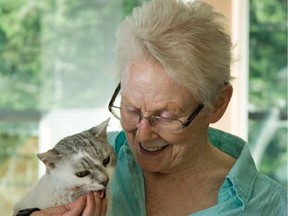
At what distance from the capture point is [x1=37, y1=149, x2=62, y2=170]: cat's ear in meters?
1.35

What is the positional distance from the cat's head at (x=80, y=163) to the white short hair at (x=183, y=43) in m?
0.18

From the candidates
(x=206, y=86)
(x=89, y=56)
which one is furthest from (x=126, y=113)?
(x=89, y=56)

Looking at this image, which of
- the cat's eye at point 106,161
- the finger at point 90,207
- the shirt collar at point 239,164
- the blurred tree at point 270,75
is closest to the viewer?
the finger at point 90,207

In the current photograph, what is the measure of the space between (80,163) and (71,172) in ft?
0.08

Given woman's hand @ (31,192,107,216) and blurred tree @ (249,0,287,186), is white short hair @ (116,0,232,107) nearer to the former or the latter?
woman's hand @ (31,192,107,216)

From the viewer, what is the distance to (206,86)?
4.71 ft

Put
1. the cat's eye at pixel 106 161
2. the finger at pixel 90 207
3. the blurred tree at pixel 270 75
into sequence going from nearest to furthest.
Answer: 1. the finger at pixel 90 207
2. the cat's eye at pixel 106 161
3. the blurred tree at pixel 270 75

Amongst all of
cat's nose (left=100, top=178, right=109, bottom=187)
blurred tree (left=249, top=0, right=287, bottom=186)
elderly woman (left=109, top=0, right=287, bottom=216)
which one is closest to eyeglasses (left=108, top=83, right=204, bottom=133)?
elderly woman (left=109, top=0, right=287, bottom=216)

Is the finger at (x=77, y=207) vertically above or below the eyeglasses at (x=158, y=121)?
below

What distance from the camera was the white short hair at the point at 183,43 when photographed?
139 centimetres

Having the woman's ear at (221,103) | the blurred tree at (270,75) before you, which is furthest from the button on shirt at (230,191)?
the blurred tree at (270,75)

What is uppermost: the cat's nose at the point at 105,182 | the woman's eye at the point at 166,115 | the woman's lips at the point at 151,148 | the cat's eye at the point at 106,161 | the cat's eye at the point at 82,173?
the woman's eye at the point at 166,115

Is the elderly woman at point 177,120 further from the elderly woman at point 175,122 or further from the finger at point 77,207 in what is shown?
the finger at point 77,207

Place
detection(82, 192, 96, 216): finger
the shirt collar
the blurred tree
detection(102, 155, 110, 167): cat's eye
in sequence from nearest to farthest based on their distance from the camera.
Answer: detection(82, 192, 96, 216): finger
detection(102, 155, 110, 167): cat's eye
the shirt collar
the blurred tree
